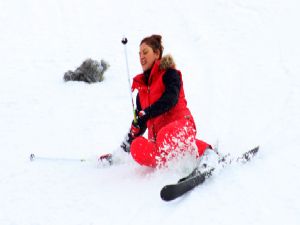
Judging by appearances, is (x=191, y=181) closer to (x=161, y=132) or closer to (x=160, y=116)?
(x=161, y=132)

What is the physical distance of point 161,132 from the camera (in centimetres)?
371

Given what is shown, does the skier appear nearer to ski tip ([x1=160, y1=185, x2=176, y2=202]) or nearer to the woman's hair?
the woman's hair

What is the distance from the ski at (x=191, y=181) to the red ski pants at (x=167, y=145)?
27cm

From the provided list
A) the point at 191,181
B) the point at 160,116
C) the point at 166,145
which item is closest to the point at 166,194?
the point at 191,181

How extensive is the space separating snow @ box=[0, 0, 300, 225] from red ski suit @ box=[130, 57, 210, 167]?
0.17m

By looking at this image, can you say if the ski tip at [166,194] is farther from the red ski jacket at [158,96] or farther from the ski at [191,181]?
the red ski jacket at [158,96]

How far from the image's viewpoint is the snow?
320 cm

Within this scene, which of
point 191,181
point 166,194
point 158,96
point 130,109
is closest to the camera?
point 166,194

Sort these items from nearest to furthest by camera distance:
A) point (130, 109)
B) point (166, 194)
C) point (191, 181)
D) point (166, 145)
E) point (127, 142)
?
point (166, 194), point (191, 181), point (166, 145), point (127, 142), point (130, 109)

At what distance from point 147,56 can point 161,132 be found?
0.78 meters

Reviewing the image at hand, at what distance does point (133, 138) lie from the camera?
423 cm

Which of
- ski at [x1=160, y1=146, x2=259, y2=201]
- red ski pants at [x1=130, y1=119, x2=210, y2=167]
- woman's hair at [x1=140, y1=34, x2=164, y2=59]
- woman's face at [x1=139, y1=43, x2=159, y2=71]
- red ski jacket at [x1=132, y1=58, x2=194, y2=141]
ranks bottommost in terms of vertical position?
ski at [x1=160, y1=146, x2=259, y2=201]

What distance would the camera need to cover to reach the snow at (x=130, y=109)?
320 cm

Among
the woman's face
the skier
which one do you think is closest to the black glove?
the skier
